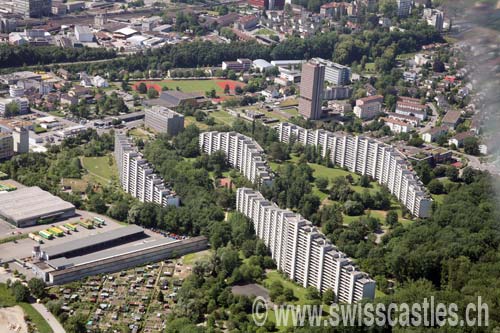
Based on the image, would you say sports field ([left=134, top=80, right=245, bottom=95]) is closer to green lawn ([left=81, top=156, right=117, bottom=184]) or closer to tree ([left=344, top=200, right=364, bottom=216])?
green lawn ([left=81, top=156, right=117, bottom=184])

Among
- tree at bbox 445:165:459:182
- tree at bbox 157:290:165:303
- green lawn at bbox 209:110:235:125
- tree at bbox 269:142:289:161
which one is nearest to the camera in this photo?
tree at bbox 157:290:165:303

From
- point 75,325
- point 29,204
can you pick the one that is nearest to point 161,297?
point 75,325

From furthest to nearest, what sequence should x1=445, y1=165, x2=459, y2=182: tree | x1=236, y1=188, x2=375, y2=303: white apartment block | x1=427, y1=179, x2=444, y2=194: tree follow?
x1=445, y1=165, x2=459, y2=182: tree < x1=427, y1=179, x2=444, y2=194: tree < x1=236, y1=188, x2=375, y2=303: white apartment block

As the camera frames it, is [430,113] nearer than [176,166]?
No

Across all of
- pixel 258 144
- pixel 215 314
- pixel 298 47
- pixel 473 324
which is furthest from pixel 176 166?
pixel 298 47

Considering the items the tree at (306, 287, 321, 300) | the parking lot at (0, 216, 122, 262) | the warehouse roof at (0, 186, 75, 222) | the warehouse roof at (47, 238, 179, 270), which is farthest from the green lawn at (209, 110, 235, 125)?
the tree at (306, 287, 321, 300)

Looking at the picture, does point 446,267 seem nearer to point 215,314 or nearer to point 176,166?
point 215,314

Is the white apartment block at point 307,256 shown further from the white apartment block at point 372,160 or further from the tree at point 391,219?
the white apartment block at point 372,160
